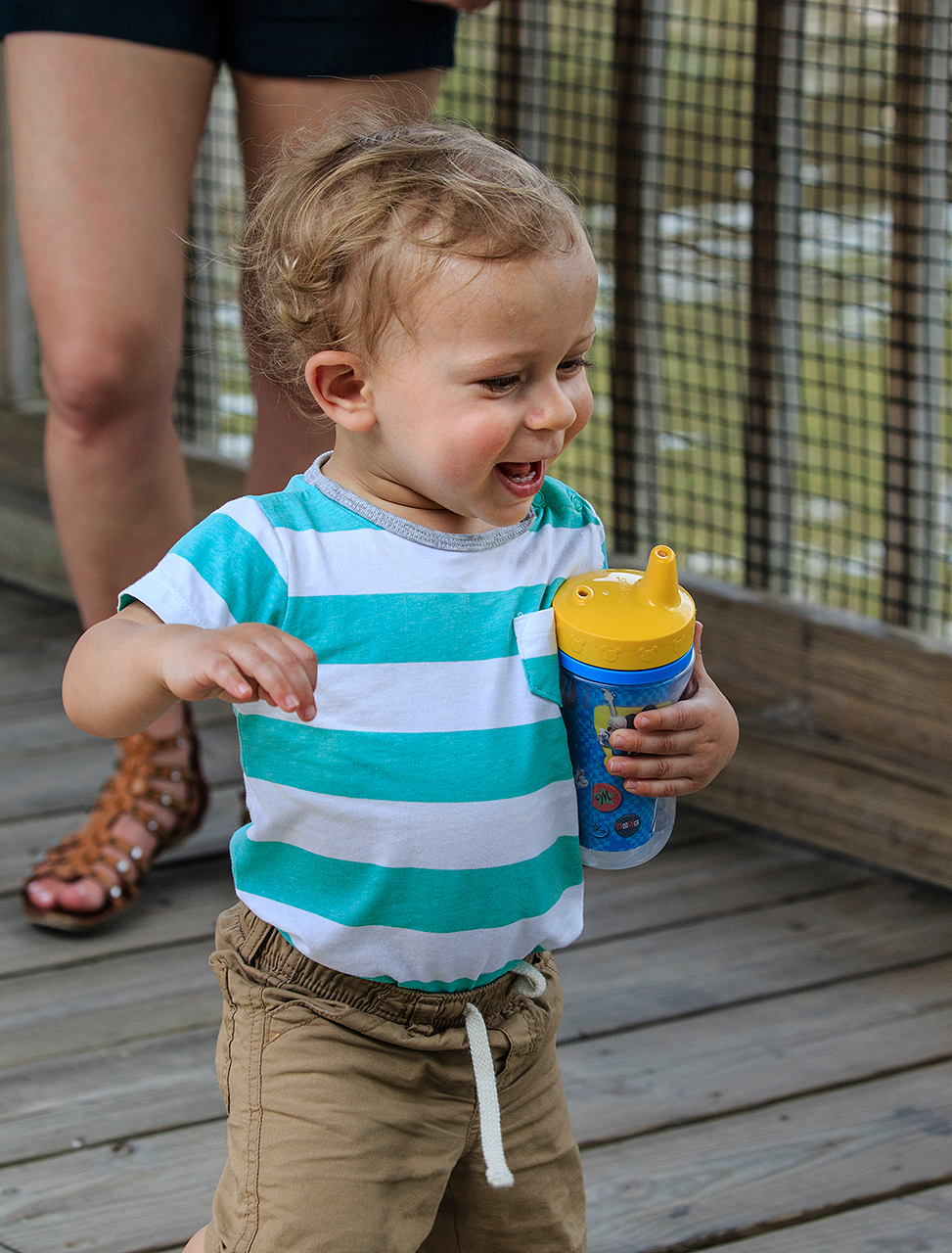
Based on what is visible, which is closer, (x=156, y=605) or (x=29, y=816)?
(x=156, y=605)

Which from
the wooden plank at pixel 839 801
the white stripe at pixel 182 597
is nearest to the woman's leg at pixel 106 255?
the white stripe at pixel 182 597

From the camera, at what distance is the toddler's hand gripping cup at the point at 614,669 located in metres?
1.03

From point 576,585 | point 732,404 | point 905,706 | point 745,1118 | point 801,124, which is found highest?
point 801,124

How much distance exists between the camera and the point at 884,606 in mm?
2148

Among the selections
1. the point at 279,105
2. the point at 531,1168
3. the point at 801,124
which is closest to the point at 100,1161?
the point at 531,1168

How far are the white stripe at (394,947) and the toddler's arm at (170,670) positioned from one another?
0.18 m

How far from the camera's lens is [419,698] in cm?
104

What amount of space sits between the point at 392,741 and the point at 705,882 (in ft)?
3.75

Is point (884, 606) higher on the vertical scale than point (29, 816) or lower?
higher

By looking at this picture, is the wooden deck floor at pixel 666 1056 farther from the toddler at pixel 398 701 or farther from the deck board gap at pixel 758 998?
the toddler at pixel 398 701

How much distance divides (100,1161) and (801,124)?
1612 millimetres

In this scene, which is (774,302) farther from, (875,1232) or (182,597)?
(182,597)

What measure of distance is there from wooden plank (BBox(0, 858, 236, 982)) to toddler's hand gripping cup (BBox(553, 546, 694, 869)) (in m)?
0.96

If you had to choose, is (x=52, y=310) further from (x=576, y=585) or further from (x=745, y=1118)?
(x=745, y=1118)
